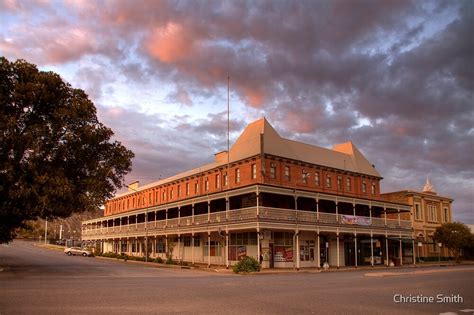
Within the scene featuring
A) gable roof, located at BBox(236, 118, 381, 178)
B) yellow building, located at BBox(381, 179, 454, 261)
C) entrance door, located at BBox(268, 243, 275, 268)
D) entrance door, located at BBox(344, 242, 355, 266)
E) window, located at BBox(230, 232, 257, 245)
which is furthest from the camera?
yellow building, located at BBox(381, 179, 454, 261)

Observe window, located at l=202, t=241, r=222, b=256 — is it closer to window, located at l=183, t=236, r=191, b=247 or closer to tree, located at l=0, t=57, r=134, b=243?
window, located at l=183, t=236, r=191, b=247

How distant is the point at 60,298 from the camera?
1481 centimetres

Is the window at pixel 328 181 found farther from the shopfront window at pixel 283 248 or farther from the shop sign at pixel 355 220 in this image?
the shopfront window at pixel 283 248

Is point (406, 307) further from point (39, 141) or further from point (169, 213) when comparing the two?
point (169, 213)

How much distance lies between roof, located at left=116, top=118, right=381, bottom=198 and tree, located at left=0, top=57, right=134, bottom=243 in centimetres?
1800

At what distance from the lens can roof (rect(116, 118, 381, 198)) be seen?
47.8m

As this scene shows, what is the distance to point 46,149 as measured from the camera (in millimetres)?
30453

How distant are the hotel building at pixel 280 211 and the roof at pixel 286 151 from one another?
0.15 m

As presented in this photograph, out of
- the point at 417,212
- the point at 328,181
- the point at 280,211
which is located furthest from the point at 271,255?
the point at 417,212

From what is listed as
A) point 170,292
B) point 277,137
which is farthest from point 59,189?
point 277,137

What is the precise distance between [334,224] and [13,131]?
3043cm

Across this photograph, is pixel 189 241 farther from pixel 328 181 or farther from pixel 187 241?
pixel 328 181

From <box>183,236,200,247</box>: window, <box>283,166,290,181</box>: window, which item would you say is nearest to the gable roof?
<box>283,166,290,181</box>: window

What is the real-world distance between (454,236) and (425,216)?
20.9 feet
